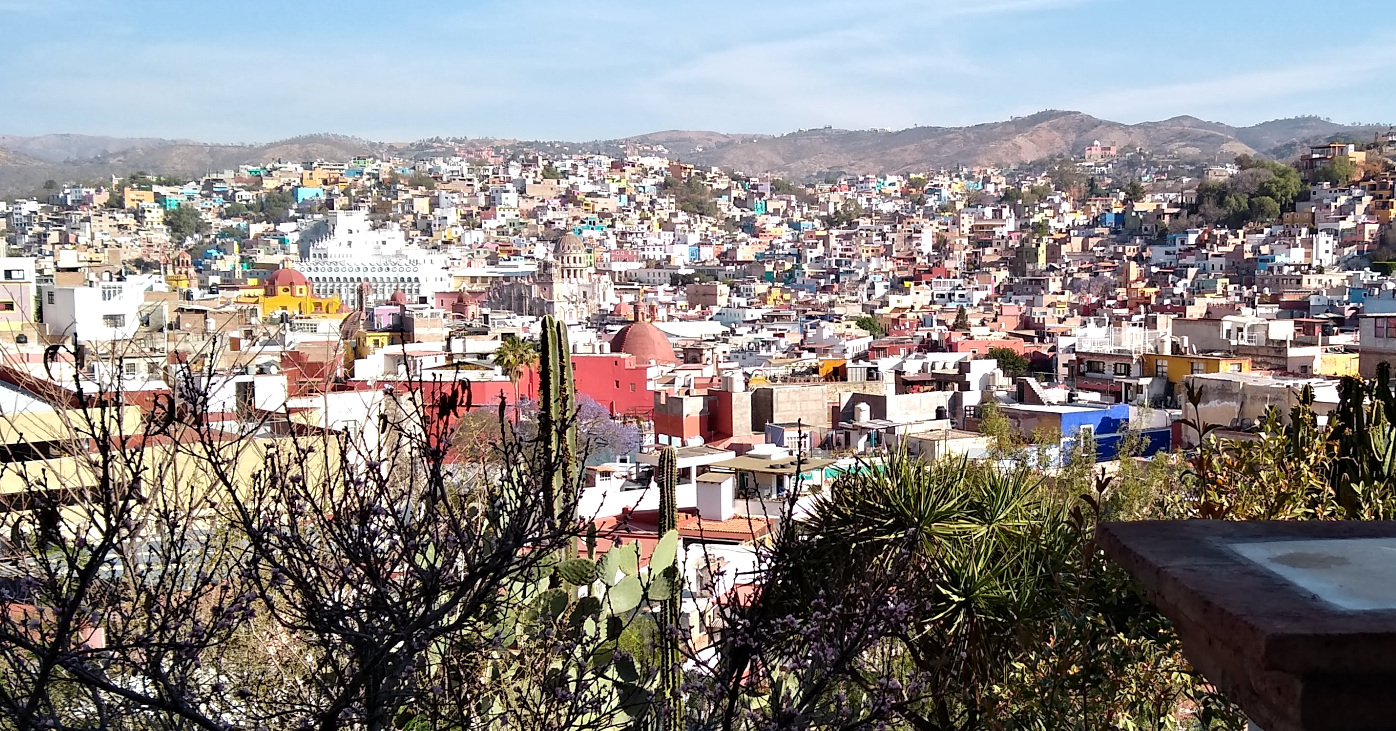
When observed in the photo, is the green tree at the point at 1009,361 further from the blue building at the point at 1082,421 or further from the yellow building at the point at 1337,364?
the blue building at the point at 1082,421

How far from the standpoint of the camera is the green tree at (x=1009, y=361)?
25.1m

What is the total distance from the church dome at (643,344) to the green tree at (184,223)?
62379 millimetres

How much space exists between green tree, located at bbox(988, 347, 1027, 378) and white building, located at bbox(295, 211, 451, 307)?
2223cm

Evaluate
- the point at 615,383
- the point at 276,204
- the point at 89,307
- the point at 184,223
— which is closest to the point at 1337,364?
the point at 615,383

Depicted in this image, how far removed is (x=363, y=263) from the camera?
5253cm

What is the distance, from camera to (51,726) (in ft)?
6.46

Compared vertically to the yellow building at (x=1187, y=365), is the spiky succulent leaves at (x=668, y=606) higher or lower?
higher

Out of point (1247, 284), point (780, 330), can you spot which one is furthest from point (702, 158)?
point (780, 330)

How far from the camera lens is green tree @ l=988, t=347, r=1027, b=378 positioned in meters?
25.1

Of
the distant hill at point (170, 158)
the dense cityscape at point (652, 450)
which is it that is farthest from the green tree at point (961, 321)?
the distant hill at point (170, 158)

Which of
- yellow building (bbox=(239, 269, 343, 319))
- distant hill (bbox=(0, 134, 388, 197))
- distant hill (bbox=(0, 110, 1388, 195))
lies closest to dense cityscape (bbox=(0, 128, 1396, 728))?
yellow building (bbox=(239, 269, 343, 319))

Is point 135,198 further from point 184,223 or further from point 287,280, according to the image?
point 287,280

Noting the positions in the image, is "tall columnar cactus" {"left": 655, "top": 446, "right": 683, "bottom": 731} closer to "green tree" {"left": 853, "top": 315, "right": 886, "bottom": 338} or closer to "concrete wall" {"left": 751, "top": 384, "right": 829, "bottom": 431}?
"concrete wall" {"left": 751, "top": 384, "right": 829, "bottom": 431}

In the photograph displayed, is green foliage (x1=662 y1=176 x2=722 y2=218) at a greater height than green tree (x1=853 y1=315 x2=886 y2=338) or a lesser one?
greater
